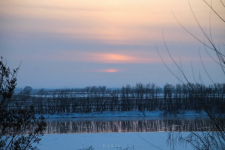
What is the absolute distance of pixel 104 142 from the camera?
15695 mm

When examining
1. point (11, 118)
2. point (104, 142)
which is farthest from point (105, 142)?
point (11, 118)

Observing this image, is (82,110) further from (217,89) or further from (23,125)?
(217,89)

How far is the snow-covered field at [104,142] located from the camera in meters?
14.5

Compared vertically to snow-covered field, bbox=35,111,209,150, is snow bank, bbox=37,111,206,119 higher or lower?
lower

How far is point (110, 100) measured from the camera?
44.8m

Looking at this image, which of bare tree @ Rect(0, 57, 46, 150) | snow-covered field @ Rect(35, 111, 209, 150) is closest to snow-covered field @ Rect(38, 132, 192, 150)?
snow-covered field @ Rect(35, 111, 209, 150)

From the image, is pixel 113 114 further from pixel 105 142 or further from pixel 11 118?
pixel 11 118

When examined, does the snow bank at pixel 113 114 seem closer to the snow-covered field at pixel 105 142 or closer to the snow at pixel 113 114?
the snow at pixel 113 114

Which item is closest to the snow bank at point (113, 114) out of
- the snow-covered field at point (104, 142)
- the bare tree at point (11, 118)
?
the snow-covered field at point (104, 142)

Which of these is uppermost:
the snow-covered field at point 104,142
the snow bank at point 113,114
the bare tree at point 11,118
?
the bare tree at point 11,118

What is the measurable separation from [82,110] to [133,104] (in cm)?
820

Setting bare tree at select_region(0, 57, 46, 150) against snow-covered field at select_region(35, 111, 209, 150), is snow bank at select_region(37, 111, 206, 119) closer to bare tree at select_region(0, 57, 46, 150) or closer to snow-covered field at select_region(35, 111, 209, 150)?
snow-covered field at select_region(35, 111, 209, 150)

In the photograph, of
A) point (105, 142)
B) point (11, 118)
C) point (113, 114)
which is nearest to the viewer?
point (11, 118)

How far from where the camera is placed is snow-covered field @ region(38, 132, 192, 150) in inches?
570
